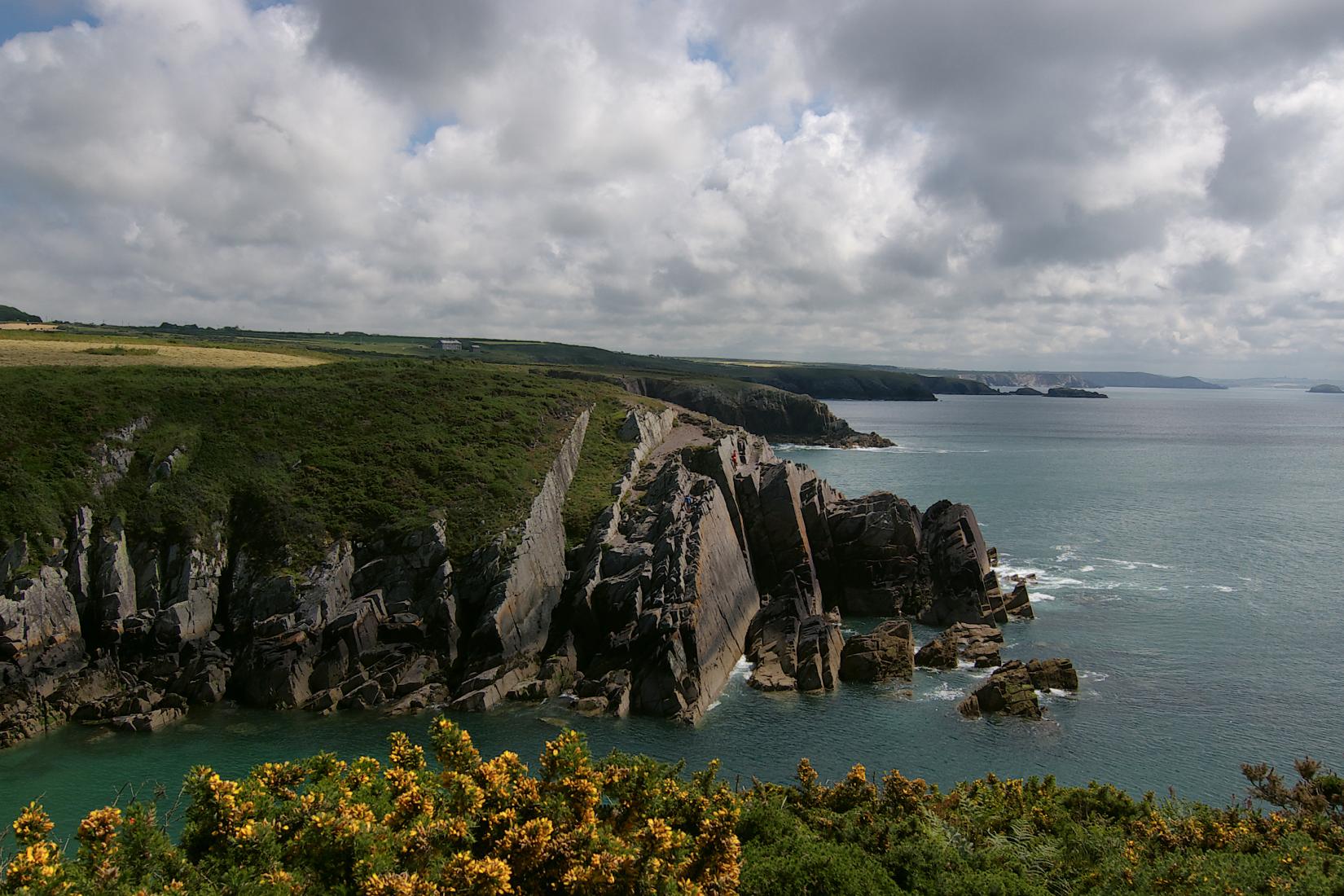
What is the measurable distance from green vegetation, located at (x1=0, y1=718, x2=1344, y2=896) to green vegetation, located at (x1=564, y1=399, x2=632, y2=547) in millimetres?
35175

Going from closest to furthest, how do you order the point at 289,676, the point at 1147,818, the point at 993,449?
the point at 1147,818
the point at 289,676
the point at 993,449

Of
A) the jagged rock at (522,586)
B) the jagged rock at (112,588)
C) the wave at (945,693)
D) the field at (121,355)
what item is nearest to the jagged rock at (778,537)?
the wave at (945,693)

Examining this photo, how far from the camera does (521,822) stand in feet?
63.8

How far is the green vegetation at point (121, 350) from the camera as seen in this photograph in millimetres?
86188

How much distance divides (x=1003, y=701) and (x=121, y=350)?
93.4 metres

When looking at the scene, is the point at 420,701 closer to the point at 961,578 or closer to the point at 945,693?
the point at 945,693

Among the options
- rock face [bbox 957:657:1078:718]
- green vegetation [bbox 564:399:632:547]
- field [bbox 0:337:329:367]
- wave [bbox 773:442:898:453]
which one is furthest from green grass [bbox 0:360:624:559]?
wave [bbox 773:442:898:453]

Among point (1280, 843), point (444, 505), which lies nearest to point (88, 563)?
point (444, 505)

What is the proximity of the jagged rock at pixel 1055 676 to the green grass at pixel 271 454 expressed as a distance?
114 feet

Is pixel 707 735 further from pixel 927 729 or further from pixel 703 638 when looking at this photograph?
pixel 927 729

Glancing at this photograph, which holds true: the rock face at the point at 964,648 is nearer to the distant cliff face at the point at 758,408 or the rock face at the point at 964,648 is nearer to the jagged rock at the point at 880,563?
the jagged rock at the point at 880,563

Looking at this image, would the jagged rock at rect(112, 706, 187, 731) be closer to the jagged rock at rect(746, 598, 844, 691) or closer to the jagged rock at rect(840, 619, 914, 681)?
the jagged rock at rect(746, 598, 844, 691)

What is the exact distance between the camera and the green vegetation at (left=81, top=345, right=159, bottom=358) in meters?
86.2

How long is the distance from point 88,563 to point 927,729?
50130mm
